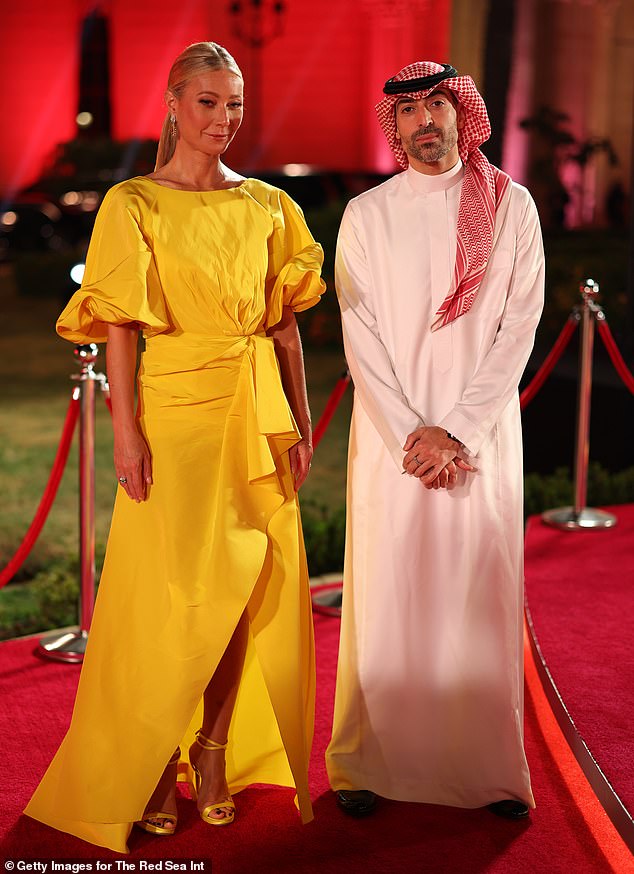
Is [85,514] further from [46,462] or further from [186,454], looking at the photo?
[46,462]

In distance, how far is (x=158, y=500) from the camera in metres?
3.02

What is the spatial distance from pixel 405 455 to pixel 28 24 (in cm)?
1297

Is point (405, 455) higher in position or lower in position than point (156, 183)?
lower

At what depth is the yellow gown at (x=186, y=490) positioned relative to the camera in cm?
295

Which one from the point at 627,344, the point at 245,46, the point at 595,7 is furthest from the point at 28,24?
the point at 627,344

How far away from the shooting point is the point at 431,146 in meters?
3.11

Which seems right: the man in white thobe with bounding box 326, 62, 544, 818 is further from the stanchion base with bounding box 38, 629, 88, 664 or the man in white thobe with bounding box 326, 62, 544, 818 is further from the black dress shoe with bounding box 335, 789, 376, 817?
the stanchion base with bounding box 38, 629, 88, 664

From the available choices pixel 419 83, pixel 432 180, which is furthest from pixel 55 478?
pixel 419 83

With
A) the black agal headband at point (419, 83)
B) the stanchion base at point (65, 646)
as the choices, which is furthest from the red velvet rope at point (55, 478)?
the black agal headband at point (419, 83)

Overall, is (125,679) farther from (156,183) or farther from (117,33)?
(117,33)

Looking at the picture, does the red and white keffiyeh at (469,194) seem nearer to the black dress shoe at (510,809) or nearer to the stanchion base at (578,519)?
the black dress shoe at (510,809)

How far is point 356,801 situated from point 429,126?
186 cm
